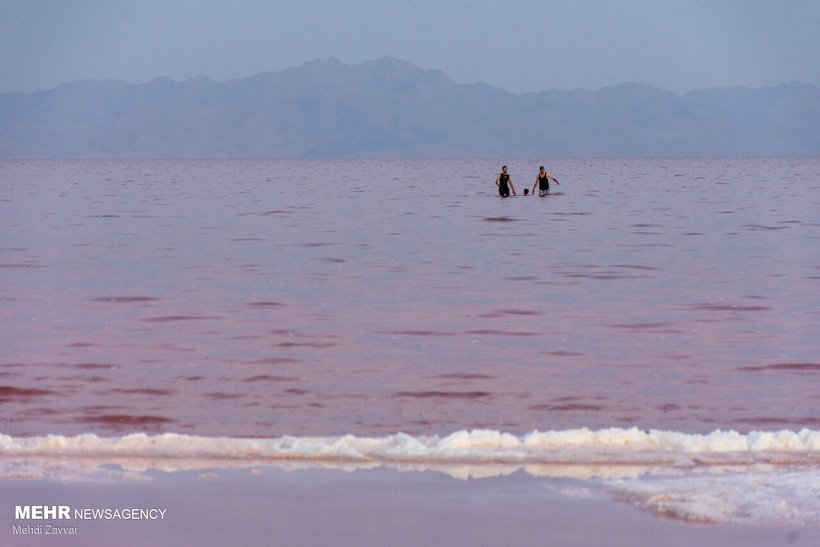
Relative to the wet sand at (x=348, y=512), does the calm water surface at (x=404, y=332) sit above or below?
below

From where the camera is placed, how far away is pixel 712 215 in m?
38.7

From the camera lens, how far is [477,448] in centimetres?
750

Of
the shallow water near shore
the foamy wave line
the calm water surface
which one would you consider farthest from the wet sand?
the calm water surface

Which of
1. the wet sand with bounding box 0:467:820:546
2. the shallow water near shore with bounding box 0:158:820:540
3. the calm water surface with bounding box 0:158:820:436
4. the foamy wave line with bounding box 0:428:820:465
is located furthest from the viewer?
the calm water surface with bounding box 0:158:820:436

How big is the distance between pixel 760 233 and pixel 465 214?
11386mm

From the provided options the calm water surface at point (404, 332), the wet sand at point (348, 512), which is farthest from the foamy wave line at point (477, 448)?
the calm water surface at point (404, 332)

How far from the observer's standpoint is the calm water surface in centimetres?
945

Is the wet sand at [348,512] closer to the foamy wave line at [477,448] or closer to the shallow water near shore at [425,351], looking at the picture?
the shallow water near shore at [425,351]

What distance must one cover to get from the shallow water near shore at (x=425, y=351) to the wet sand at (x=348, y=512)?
254mm

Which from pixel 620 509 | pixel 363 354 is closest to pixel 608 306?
pixel 363 354

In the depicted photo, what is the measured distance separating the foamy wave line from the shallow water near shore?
2cm

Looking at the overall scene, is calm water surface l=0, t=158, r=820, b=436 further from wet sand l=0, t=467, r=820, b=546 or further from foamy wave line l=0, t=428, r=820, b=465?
wet sand l=0, t=467, r=820, b=546

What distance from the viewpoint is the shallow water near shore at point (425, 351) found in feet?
24.8

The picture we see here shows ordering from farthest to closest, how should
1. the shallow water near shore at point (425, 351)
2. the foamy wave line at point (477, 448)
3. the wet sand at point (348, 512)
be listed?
the shallow water near shore at point (425, 351) → the foamy wave line at point (477, 448) → the wet sand at point (348, 512)
